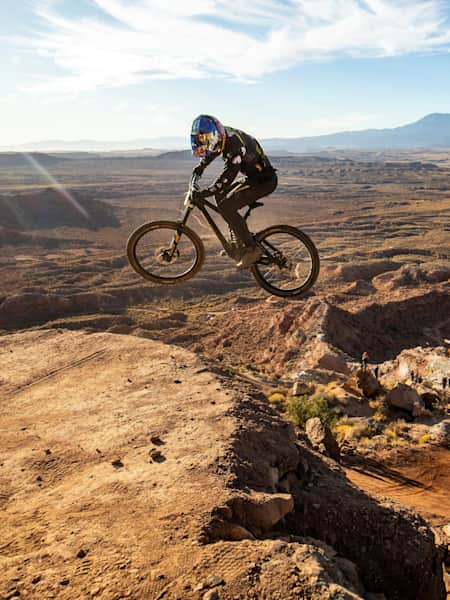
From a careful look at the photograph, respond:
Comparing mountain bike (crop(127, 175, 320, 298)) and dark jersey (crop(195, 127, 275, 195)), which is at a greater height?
dark jersey (crop(195, 127, 275, 195))

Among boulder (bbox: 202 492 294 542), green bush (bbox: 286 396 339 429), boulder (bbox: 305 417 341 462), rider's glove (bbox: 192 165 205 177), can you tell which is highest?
rider's glove (bbox: 192 165 205 177)

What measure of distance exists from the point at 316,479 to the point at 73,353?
7.32 m

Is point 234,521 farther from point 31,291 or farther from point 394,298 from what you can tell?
point 31,291

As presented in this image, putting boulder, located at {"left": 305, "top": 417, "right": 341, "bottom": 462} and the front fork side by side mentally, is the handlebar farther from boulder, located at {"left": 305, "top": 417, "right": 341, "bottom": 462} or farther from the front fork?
boulder, located at {"left": 305, "top": 417, "right": 341, "bottom": 462}

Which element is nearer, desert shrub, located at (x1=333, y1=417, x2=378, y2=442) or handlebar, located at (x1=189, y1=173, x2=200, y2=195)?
handlebar, located at (x1=189, y1=173, x2=200, y2=195)

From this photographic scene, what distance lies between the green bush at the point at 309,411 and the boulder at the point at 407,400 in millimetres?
2169

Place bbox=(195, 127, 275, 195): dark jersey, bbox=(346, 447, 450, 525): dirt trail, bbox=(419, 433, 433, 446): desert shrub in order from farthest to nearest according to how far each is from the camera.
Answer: bbox=(419, 433, 433, 446): desert shrub → bbox=(346, 447, 450, 525): dirt trail → bbox=(195, 127, 275, 195): dark jersey

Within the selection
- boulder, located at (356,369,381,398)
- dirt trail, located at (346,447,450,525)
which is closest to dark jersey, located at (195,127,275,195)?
dirt trail, located at (346,447,450,525)

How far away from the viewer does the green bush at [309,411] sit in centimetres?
1686

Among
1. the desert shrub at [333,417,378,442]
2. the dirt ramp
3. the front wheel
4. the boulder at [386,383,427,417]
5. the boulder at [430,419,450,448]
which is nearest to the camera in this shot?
the dirt ramp

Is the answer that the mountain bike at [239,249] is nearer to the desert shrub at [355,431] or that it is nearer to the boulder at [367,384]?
the desert shrub at [355,431]

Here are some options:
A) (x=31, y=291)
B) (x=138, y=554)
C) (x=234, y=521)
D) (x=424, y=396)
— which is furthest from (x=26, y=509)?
(x=31, y=291)

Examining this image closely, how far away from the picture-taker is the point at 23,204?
3278 inches

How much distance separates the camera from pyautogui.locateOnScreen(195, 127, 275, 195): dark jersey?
7473mm
